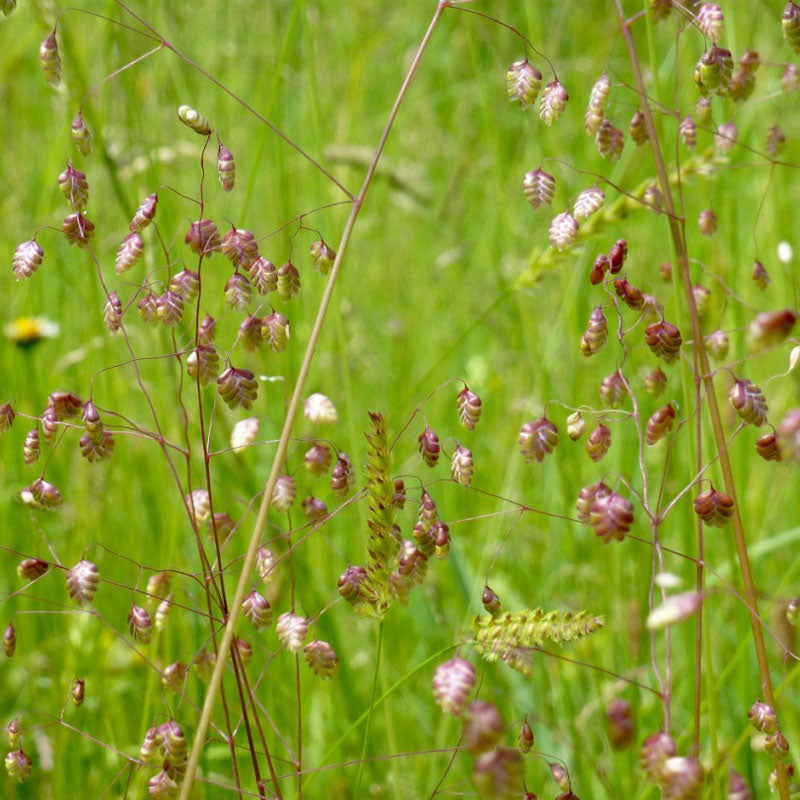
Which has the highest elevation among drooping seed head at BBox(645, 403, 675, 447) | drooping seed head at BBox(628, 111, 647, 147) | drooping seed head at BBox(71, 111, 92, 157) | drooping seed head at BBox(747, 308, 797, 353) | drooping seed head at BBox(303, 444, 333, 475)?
drooping seed head at BBox(628, 111, 647, 147)

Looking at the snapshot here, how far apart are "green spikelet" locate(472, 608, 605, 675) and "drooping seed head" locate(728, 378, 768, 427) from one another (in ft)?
0.76

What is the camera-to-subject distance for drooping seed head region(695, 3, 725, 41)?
1039mm

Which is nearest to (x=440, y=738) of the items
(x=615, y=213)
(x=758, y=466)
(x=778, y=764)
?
(x=778, y=764)

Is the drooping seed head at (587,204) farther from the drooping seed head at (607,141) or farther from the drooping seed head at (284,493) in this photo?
the drooping seed head at (284,493)

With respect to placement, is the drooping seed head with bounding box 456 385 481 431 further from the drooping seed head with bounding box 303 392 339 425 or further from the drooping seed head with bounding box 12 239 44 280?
the drooping seed head with bounding box 12 239 44 280

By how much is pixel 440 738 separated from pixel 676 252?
97 centimetres

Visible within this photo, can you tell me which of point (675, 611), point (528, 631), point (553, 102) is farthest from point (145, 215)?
point (675, 611)

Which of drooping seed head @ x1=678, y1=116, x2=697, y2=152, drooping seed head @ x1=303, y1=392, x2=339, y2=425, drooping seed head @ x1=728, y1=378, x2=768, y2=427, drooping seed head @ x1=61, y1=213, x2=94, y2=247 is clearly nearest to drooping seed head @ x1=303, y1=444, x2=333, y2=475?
drooping seed head @ x1=303, y1=392, x2=339, y2=425

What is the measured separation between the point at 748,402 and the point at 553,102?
0.36 meters

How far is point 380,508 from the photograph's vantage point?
911 mm

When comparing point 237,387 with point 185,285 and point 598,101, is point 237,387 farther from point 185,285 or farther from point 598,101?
point 598,101

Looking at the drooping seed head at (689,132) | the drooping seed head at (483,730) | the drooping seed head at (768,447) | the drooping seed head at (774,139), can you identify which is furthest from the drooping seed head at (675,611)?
the drooping seed head at (774,139)

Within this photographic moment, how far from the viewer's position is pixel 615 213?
4.64 feet

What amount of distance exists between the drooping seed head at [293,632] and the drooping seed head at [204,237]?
375mm
